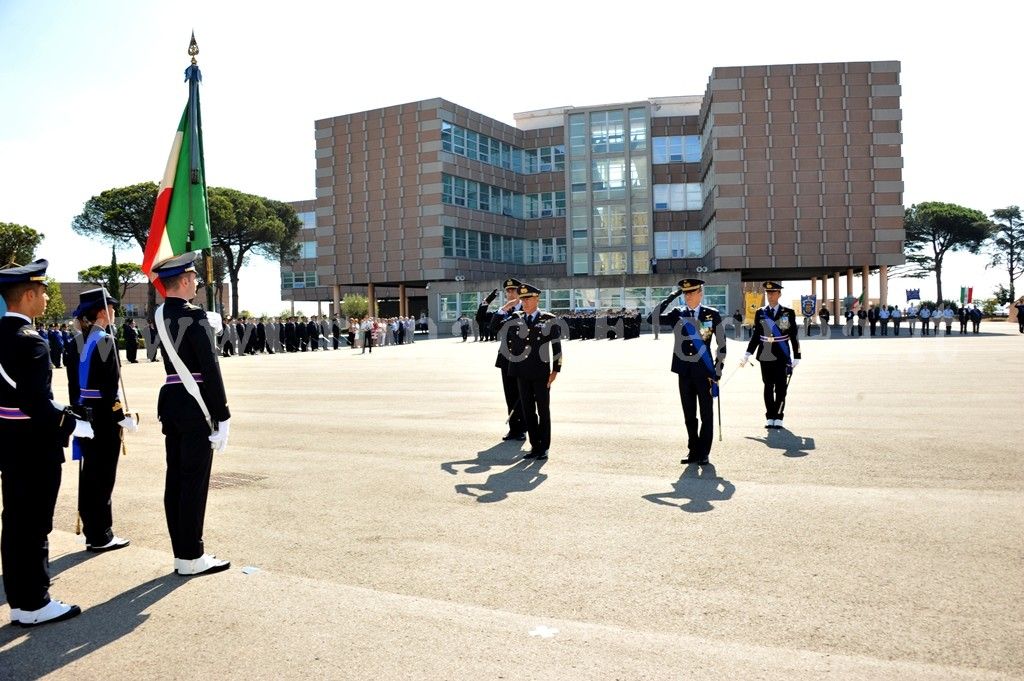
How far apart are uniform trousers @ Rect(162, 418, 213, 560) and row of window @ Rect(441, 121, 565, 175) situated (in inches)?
2414

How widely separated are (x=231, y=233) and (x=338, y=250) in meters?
11.1

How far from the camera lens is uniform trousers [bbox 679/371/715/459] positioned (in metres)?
8.11

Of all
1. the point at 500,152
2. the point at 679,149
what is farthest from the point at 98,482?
the point at 679,149

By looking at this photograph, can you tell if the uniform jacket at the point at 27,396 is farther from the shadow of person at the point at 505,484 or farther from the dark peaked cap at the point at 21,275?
the shadow of person at the point at 505,484

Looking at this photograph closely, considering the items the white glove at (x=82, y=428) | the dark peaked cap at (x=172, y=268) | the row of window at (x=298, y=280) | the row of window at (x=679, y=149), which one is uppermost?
the row of window at (x=679, y=149)

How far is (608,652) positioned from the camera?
367 centimetres

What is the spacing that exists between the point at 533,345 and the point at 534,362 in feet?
0.67

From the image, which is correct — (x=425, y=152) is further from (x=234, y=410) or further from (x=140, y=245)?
(x=234, y=410)

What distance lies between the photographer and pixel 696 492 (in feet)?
22.3

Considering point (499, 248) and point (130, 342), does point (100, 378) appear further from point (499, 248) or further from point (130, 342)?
point (499, 248)

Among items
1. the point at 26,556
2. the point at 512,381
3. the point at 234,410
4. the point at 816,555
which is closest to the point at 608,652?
the point at 816,555

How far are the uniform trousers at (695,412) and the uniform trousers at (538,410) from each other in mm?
1505

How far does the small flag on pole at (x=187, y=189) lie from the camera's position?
1539cm

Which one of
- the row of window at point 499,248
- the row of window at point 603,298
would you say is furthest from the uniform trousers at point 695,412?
the row of window at point 499,248
